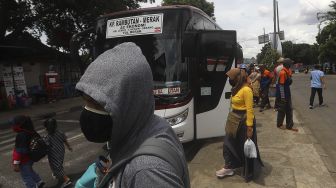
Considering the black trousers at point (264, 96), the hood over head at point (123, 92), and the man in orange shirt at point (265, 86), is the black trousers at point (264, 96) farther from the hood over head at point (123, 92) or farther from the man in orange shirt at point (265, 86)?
the hood over head at point (123, 92)

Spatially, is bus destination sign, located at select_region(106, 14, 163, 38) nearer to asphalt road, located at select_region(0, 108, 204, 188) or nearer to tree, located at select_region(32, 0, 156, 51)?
asphalt road, located at select_region(0, 108, 204, 188)

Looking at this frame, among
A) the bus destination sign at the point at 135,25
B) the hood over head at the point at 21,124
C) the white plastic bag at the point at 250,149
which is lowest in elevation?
the white plastic bag at the point at 250,149

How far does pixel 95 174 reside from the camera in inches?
63.3

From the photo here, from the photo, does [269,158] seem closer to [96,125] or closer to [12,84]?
[96,125]

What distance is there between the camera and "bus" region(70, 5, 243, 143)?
23.6 feet

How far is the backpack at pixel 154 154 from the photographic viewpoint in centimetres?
135

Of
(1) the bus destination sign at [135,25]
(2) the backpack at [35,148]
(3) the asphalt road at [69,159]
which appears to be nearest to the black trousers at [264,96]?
(3) the asphalt road at [69,159]

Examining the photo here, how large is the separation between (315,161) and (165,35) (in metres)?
3.58

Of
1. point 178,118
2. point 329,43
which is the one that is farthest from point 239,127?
point 329,43

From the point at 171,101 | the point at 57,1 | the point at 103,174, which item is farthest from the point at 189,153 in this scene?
the point at 57,1

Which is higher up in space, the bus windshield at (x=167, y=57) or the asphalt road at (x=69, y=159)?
the bus windshield at (x=167, y=57)

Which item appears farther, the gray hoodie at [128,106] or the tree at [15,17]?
the tree at [15,17]

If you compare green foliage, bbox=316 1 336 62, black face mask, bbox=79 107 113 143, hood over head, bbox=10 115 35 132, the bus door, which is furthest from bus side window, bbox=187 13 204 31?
green foliage, bbox=316 1 336 62

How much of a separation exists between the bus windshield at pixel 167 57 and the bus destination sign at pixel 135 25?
0.08 metres
